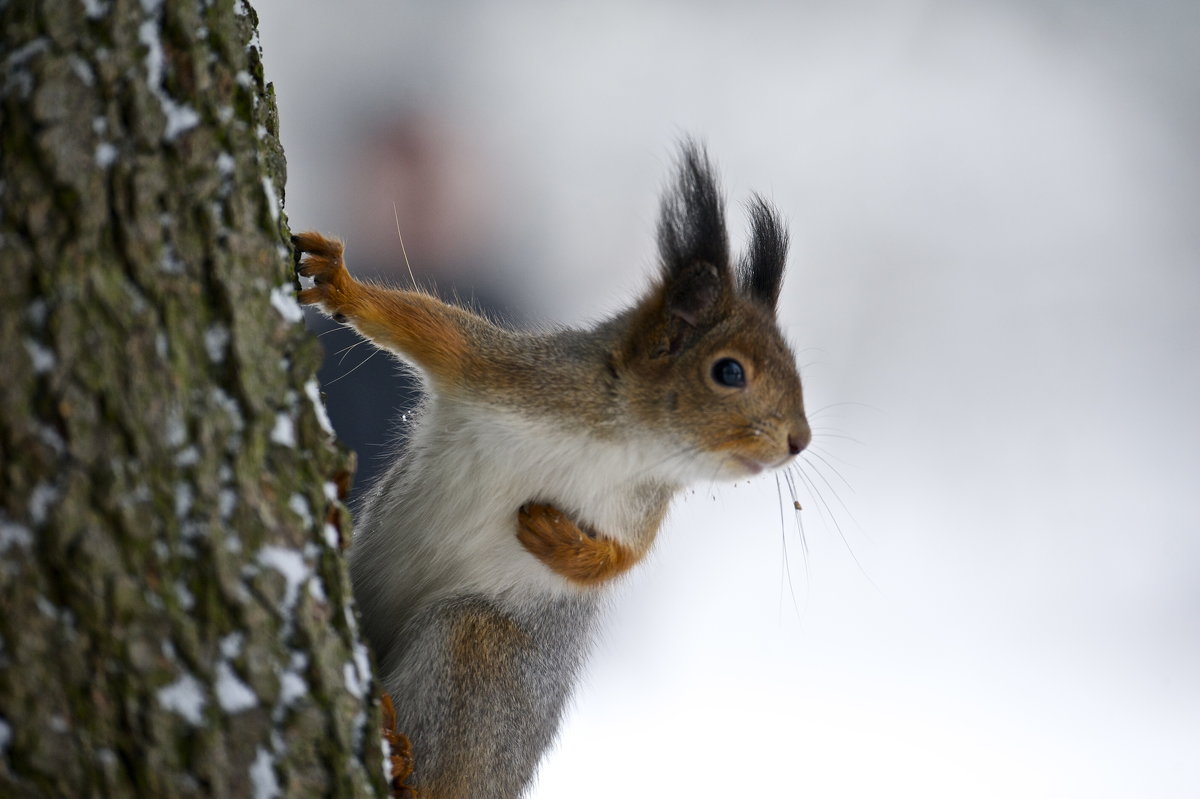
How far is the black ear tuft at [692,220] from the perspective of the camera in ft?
5.20

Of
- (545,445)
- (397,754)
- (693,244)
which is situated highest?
(693,244)

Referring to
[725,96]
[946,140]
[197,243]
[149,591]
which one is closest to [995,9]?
[946,140]

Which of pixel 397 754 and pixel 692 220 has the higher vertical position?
pixel 692 220

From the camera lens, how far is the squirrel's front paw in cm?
145

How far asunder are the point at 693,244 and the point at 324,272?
57cm

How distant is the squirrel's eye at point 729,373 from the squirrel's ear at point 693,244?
0.27 feet

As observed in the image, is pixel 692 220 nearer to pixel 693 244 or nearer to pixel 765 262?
pixel 693 244

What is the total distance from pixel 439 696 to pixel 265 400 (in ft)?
2.04

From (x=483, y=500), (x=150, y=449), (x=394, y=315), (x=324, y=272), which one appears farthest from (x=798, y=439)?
(x=150, y=449)

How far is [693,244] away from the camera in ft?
5.37

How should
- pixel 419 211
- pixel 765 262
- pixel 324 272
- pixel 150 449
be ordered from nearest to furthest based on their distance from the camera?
1. pixel 150 449
2. pixel 324 272
3. pixel 765 262
4. pixel 419 211

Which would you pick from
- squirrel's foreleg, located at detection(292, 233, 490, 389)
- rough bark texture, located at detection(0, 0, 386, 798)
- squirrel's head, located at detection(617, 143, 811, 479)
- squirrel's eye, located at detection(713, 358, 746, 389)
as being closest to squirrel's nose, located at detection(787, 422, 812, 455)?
squirrel's head, located at detection(617, 143, 811, 479)

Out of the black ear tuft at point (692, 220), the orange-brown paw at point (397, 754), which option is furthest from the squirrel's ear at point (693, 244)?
the orange-brown paw at point (397, 754)

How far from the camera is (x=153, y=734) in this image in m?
0.83
